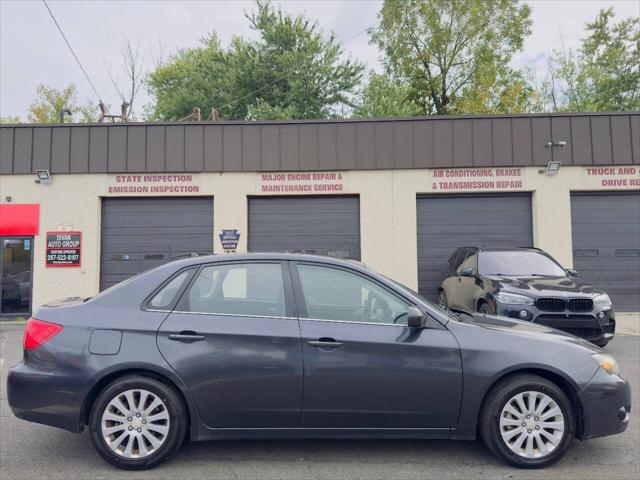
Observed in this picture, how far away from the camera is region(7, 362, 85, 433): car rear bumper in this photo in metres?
3.53

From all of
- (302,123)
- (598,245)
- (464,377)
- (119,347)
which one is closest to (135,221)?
(302,123)

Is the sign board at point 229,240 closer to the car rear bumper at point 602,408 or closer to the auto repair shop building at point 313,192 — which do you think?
the auto repair shop building at point 313,192

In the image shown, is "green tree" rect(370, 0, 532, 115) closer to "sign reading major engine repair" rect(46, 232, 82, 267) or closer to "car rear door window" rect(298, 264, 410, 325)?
"sign reading major engine repair" rect(46, 232, 82, 267)

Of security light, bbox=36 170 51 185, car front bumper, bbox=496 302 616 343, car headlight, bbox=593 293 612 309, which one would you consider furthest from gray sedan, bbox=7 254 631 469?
security light, bbox=36 170 51 185

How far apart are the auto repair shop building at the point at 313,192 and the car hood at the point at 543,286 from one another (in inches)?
170

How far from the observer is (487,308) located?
735 centimetres

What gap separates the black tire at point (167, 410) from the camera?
3.54m

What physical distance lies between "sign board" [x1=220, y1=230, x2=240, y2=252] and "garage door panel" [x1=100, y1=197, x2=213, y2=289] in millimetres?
392

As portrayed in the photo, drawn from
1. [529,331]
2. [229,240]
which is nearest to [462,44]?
[229,240]

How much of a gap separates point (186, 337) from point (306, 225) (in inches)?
340

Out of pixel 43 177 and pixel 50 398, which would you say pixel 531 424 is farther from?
pixel 43 177

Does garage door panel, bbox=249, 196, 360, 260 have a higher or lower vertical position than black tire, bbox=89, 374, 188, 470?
higher

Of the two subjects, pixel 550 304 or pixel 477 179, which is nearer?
pixel 550 304

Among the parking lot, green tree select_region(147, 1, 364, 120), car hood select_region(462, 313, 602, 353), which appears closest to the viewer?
the parking lot
